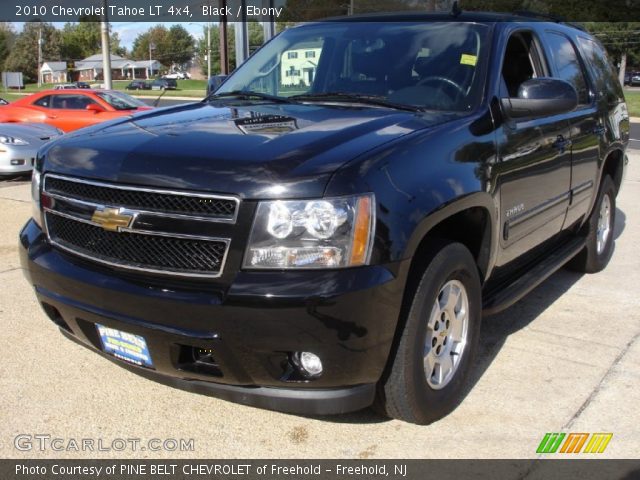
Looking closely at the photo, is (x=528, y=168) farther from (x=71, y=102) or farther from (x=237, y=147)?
(x=71, y=102)

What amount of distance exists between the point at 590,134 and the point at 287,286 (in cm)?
324

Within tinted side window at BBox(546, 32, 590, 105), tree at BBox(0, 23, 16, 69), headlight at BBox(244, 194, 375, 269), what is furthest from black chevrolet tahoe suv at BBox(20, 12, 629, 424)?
tree at BBox(0, 23, 16, 69)

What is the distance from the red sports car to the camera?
1512 cm

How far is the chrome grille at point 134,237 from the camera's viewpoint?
8.54 ft

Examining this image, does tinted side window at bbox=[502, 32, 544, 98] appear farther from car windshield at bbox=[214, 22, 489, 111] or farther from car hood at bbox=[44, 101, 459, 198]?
car hood at bbox=[44, 101, 459, 198]

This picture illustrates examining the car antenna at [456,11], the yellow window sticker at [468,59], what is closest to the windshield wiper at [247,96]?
the yellow window sticker at [468,59]

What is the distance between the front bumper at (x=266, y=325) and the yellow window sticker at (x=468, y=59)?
158 centimetres

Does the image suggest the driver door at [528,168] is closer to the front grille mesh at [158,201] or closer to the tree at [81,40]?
the front grille mesh at [158,201]

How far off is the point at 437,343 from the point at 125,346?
1420 millimetres

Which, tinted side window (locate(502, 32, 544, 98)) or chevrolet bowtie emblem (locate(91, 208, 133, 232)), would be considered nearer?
chevrolet bowtie emblem (locate(91, 208, 133, 232))

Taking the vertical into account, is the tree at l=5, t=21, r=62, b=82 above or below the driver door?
above

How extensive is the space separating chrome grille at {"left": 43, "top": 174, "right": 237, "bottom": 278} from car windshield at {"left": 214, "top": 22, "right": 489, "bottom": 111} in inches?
56.6

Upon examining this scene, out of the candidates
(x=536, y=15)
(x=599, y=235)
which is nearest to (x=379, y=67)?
(x=536, y=15)

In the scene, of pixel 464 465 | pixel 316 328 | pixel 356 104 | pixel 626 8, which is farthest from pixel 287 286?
pixel 626 8
